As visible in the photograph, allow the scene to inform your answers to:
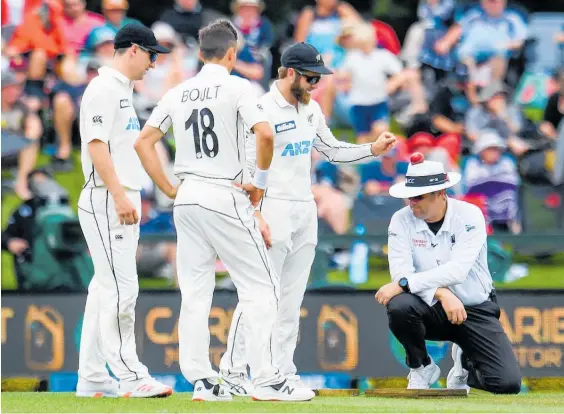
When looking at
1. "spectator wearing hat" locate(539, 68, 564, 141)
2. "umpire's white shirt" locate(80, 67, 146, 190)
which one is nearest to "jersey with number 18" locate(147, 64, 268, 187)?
"umpire's white shirt" locate(80, 67, 146, 190)

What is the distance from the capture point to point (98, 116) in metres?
7.16

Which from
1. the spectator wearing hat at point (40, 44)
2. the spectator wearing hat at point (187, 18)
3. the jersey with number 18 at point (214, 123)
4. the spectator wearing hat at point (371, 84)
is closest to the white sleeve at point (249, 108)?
the jersey with number 18 at point (214, 123)

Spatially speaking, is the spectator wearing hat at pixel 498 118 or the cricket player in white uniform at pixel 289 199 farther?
the spectator wearing hat at pixel 498 118

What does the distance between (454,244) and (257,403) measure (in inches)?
74.6

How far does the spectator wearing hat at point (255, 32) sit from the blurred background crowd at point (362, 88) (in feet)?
0.04

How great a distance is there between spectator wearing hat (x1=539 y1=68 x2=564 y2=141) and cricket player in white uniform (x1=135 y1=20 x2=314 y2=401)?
6235 mm

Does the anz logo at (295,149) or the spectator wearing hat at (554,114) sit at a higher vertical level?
the spectator wearing hat at (554,114)

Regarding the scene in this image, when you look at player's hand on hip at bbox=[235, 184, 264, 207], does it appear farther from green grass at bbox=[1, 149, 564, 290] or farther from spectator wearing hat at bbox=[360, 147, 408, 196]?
spectator wearing hat at bbox=[360, 147, 408, 196]

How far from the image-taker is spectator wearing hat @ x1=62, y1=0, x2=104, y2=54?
41.2ft

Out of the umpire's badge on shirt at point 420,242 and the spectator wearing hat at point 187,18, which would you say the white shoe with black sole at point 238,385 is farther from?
the spectator wearing hat at point 187,18

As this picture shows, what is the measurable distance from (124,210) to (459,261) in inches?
84.9

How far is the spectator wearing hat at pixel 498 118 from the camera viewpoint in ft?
40.4

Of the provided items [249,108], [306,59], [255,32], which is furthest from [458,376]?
[255,32]

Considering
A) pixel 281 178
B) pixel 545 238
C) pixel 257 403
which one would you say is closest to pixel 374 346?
pixel 545 238
